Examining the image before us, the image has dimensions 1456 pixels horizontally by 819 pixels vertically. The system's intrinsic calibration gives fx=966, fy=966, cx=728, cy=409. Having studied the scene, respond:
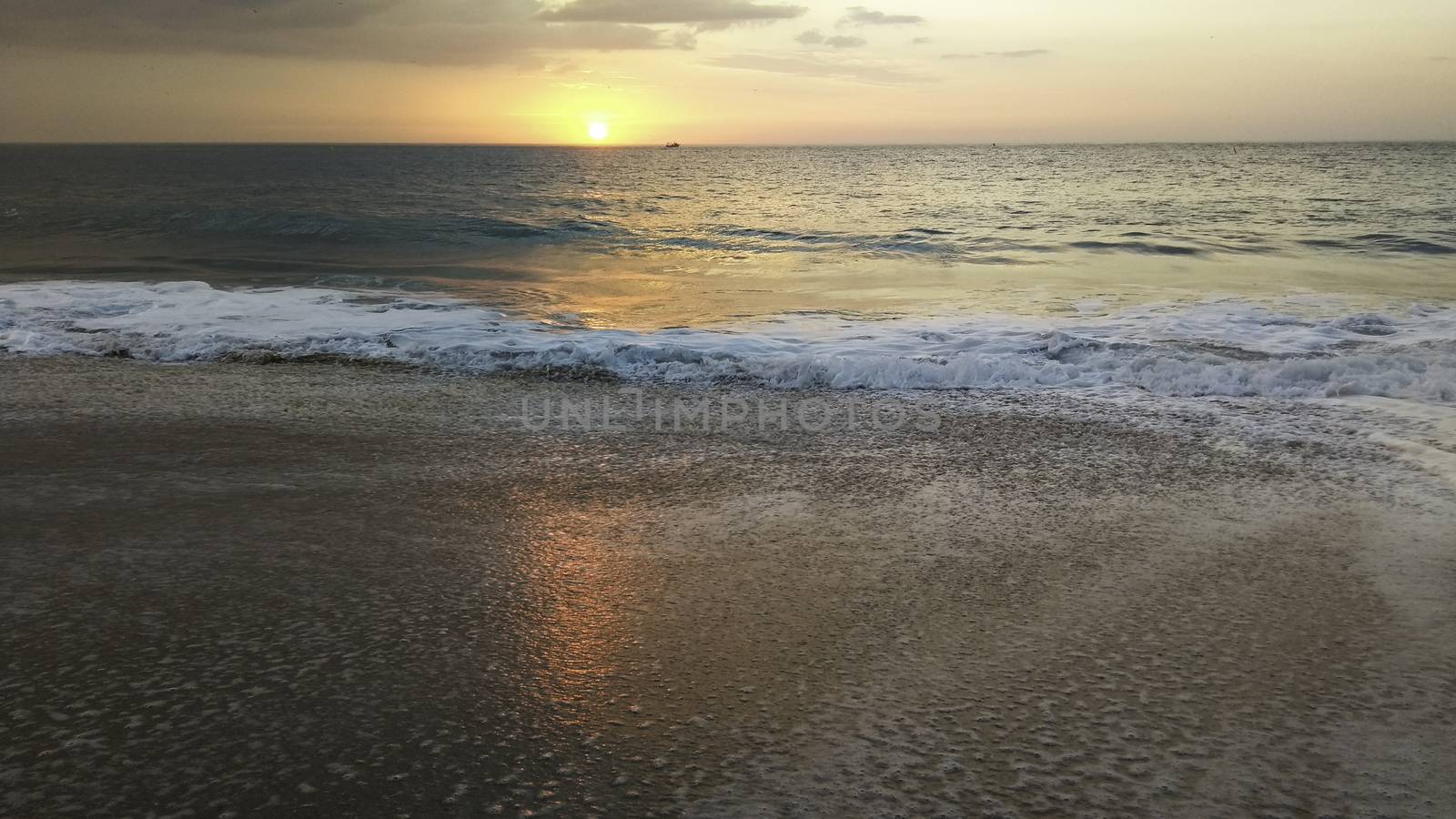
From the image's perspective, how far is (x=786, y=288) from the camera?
13.4 meters

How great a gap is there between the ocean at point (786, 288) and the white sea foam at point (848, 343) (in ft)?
0.12

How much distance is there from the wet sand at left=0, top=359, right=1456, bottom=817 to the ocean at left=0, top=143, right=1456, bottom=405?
2009 mm

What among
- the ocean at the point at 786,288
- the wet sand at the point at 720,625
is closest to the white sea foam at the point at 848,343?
the ocean at the point at 786,288

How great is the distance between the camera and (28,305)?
10.0 m

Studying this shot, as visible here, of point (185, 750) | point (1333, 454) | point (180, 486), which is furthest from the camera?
point (1333, 454)

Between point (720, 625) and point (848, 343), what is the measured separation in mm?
5750

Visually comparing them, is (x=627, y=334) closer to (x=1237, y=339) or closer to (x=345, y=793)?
(x=1237, y=339)

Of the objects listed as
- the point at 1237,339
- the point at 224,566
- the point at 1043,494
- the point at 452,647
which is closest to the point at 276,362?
the point at 224,566

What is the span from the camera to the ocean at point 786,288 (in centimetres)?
735

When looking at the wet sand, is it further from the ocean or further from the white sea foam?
the ocean

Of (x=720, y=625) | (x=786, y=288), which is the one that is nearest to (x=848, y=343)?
(x=786, y=288)

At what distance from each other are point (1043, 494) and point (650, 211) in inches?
1079

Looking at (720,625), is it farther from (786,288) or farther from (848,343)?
(786,288)

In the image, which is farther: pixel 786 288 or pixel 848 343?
pixel 786 288
